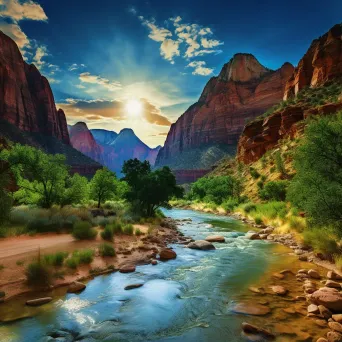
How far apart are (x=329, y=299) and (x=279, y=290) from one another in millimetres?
1720

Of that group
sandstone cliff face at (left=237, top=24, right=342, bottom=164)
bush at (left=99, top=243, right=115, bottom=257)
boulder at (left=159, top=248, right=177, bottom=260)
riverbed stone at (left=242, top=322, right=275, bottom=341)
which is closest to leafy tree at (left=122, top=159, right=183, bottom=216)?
boulder at (left=159, top=248, right=177, bottom=260)

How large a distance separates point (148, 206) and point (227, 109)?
139 metres

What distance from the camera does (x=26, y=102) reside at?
115750 millimetres

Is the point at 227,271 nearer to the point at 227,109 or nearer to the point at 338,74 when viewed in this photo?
the point at 338,74

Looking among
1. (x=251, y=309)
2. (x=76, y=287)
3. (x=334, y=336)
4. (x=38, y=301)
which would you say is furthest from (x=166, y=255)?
(x=334, y=336)

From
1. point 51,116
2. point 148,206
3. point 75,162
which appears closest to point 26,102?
point 51,116

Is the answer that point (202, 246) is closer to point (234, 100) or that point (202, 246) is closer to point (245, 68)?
point (234, 100)

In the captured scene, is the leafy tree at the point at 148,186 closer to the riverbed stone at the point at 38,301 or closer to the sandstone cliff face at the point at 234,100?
the riverbed stone at the point at 38,301

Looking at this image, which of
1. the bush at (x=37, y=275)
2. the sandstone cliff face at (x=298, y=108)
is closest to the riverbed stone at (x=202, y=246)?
the bush at (x=37, y=275)

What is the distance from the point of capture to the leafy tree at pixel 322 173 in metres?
11.1

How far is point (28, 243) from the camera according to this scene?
13.9m

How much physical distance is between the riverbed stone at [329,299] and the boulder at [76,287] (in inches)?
292

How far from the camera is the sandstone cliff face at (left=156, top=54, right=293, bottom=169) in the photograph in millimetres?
138500

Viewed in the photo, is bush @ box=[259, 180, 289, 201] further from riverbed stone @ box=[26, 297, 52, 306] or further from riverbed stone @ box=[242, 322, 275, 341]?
riverbed stone @ box=[26, 297, 52, 306]
